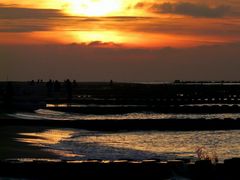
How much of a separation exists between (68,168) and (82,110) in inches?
1475

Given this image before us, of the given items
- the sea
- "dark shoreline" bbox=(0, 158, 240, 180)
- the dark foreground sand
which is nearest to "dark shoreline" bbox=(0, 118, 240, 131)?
the sea

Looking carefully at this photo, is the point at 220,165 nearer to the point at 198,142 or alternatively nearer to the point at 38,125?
the point at 198,142

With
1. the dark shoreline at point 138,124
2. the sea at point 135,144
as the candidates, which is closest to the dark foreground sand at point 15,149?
the sea at point 135,144

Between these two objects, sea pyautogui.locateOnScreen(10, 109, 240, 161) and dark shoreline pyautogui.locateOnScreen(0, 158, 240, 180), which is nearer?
dark shoreline pyautogui.locateOnScreen(0, 158, 240, 180)

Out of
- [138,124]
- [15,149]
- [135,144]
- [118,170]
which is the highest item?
[138,124]

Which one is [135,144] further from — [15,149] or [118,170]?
[118,170]

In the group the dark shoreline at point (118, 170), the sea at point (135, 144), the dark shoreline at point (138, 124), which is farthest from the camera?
the dark shoreline at point (138, 124)

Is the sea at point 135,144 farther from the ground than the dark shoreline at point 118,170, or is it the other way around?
the sea at point 135,144

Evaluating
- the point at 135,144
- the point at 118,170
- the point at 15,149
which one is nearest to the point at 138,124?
the point at 135,144

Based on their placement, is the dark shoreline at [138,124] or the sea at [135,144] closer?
the sea at [135,144]

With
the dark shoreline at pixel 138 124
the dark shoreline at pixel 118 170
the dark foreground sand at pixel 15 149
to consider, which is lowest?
the dark shoreline at pixel 118 170

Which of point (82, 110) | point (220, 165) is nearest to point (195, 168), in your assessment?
point (220, 165)

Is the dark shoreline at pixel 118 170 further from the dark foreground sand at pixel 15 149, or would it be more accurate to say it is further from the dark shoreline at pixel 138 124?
the dark shoreline at pixel 138 124

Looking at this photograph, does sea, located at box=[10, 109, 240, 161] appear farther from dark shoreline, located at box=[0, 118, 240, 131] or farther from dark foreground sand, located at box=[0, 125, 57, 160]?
dark shoreline, located at box=[0, 118, 240, 131]
